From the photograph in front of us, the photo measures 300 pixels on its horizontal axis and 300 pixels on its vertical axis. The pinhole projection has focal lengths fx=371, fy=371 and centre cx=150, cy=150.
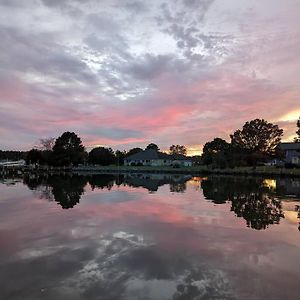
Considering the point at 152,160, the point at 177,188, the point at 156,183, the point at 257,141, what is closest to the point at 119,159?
the point at 152,160

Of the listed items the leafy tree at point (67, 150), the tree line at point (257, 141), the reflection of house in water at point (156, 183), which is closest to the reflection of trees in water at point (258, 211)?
the reflection of house in water at point (156, 183)

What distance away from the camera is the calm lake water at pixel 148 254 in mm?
7320

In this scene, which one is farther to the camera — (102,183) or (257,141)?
(257,141)

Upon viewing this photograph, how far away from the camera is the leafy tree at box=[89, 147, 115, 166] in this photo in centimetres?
11731

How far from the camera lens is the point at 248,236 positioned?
41.7 feet

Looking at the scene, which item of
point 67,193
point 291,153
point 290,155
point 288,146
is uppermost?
point 288,146

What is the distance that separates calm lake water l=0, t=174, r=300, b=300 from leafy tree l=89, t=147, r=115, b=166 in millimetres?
99240

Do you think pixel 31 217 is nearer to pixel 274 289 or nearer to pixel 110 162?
pixel 274 289

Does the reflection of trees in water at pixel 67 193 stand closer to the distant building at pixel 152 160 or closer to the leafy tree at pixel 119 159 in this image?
the distant building at pixel 152 160

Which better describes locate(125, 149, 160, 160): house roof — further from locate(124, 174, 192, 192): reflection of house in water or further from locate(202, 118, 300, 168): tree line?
locate(124, 174, 192, 192): reflection of house in water

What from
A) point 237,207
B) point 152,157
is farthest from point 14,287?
point 152,157

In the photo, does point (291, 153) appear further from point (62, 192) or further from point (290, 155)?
point (62, 192)

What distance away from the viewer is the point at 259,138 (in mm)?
81312

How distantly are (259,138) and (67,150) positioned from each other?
54295 millimetres
